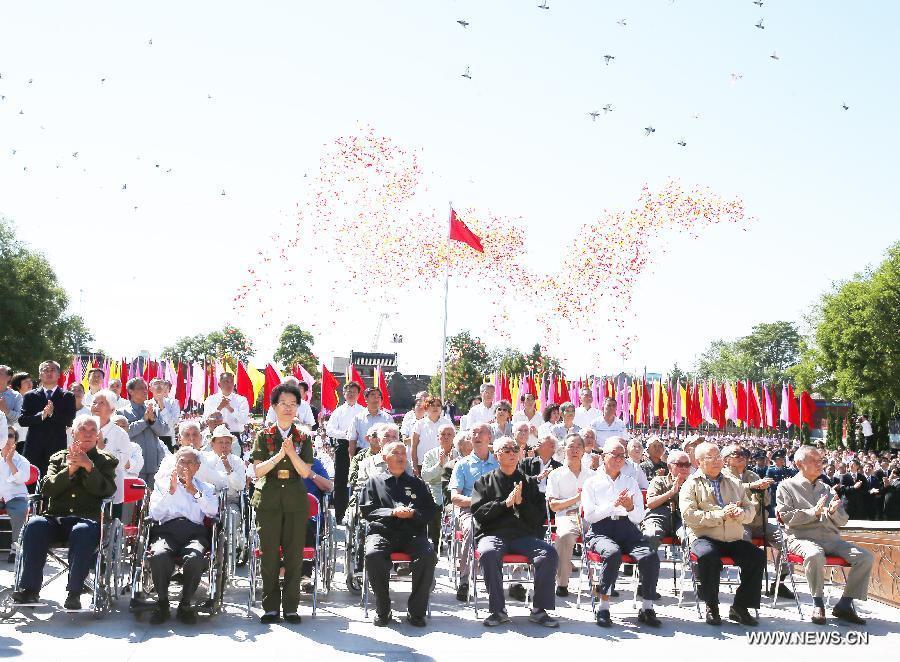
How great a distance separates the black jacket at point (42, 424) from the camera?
32.6 feet

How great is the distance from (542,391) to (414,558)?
74.4 ft

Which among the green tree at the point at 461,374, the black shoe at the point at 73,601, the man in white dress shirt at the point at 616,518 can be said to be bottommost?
the black shoe at the point at 73,601

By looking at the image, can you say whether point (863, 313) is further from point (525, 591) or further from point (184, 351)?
point (184, 351)

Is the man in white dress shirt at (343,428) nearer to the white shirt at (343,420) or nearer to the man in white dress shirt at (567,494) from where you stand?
the white shirt at (343,420)

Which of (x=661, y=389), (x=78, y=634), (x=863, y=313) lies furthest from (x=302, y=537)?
(x=863, y=313)


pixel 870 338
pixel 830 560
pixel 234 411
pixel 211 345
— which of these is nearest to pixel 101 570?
pixel 234 411

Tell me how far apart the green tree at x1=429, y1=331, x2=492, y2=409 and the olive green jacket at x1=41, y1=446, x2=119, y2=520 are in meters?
67.5

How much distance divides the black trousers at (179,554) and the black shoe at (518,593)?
10.0 ft

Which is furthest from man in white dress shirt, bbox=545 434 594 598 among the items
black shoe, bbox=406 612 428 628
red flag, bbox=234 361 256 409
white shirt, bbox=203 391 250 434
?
red flag, bbox=234 361 256 409

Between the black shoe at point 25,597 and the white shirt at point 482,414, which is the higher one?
the white shirt at point 482,414

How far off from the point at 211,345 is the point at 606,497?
106 meters

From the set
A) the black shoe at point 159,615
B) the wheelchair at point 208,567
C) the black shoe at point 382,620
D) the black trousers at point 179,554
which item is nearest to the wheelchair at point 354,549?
the black shoe at point 382,620

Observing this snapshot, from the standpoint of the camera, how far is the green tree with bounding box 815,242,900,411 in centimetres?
4375

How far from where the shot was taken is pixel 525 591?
8.45m
